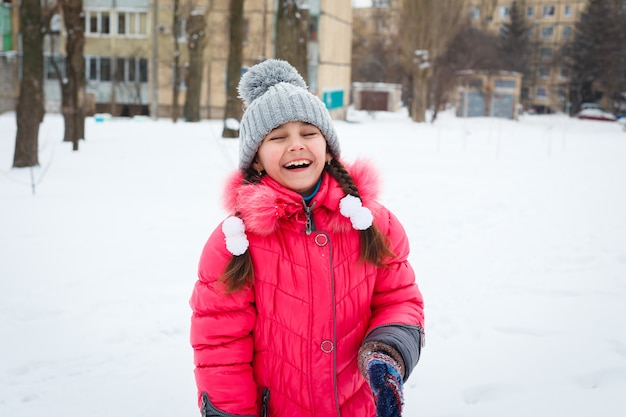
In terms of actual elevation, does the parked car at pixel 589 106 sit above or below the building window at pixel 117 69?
below

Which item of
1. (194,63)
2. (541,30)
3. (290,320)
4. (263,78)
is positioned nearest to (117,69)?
(194,63)

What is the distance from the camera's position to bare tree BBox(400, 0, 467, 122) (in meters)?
27.8

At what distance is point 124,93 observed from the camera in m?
33.6

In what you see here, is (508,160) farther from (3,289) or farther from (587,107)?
(587,107)

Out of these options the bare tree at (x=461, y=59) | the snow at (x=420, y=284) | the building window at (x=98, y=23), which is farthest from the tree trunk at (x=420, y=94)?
the snow at (x=420, y=284)

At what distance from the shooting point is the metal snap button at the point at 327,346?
1.89m

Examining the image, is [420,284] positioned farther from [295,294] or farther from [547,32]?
[547,32]

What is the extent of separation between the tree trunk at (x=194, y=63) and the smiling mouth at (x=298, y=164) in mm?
21442

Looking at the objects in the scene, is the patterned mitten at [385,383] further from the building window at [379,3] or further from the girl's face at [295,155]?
the building window at [379,3]

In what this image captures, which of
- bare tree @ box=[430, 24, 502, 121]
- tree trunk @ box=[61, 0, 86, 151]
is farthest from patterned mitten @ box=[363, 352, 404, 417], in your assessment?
bare tree @ box=[430, 24, 502, 121]

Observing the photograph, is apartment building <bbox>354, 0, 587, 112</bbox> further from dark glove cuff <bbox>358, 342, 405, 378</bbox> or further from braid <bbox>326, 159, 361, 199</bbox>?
dark glove cuff <bbox>358, 342, 405, 378</bbox>

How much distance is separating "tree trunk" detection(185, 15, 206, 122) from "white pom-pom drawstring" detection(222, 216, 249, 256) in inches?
849

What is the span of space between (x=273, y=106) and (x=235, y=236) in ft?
1.54

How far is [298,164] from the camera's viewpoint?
2012 millimetres
